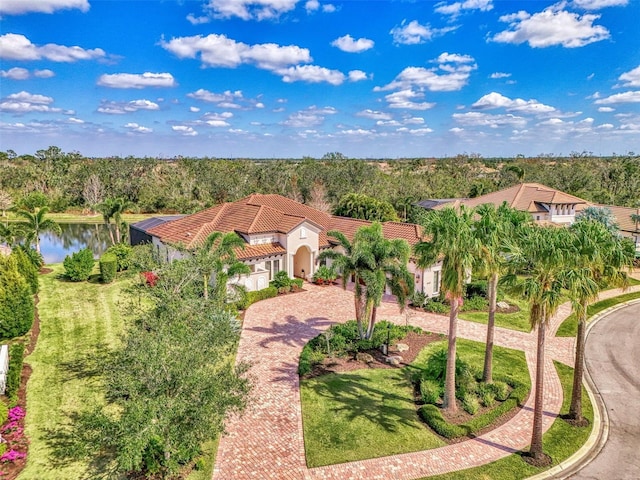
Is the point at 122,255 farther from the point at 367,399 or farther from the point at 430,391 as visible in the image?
the point at 430,391

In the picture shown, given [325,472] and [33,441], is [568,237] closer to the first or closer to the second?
[325,472]

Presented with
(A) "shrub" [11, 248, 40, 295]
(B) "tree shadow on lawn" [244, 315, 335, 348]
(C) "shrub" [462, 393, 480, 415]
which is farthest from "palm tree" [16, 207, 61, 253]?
(C) "shrub" [462, 393, 480, 415]

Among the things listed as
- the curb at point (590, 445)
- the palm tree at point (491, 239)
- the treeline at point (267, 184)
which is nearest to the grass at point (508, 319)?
the curb at point (590, 445)

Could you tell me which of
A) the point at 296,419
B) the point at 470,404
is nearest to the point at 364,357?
the point at 470,404

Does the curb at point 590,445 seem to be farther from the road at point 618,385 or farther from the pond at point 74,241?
the pond at point 74,241

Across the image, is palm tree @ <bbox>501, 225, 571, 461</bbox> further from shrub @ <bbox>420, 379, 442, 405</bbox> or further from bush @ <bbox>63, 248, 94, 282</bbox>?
bush @ <bbox>63, 248, 94, 282</bbox>

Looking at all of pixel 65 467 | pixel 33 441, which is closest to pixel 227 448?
pixel 65 467
